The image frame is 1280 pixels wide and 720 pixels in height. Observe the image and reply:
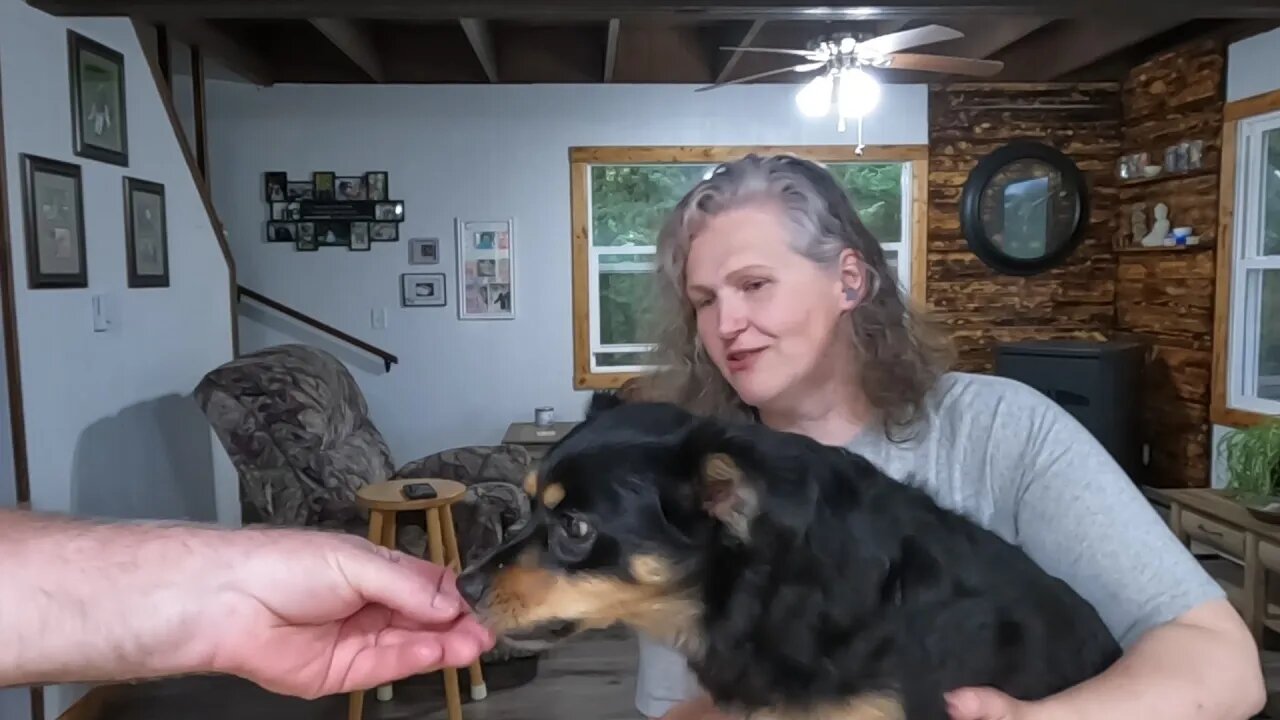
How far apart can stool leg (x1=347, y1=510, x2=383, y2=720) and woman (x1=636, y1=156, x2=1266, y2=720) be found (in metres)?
1.81

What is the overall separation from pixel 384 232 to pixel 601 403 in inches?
193

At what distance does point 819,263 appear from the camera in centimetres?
137

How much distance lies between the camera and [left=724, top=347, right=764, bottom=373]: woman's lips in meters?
1.34

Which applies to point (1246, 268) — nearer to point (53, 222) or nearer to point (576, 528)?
point (576, 528)

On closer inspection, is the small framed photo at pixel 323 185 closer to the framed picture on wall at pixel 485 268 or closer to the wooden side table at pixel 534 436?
the framed picture on wall at pixel 485 268

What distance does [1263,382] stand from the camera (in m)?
4.86

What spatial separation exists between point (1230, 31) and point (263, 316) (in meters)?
5.64

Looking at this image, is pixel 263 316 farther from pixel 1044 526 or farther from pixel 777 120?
pixel 1044 526

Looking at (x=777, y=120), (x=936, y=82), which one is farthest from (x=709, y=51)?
(x=936, y=82)

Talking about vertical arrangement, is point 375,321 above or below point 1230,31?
below

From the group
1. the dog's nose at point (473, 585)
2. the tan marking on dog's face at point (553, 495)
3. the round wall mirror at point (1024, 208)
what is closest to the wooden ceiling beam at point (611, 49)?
the round wall mirror at point (1024, 208)

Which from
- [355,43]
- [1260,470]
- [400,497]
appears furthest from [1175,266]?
[355,43]

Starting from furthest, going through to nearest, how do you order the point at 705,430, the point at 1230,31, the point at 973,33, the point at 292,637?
the point at 973,33
the point at 1230,31
the point at 705,430
the point at 292,637

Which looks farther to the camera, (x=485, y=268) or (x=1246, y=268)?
(x=485, y=268)
